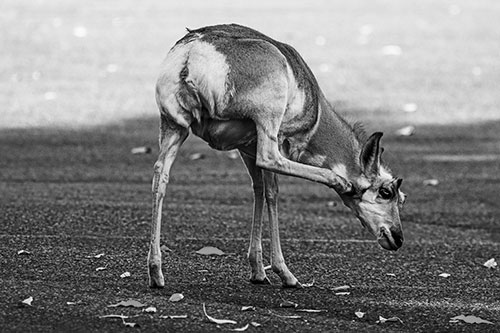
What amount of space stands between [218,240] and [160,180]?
2.00 metres

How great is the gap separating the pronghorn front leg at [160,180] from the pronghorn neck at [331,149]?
80 cm

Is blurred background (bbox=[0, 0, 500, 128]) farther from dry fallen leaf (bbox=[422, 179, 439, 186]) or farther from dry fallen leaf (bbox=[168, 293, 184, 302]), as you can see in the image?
dry fallen leaf (bbox=[168, 293, 184, 302])

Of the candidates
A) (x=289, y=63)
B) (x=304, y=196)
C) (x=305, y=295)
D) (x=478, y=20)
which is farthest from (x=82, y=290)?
(x=478, y=20)

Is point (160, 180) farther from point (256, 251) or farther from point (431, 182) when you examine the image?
point (431, 182)

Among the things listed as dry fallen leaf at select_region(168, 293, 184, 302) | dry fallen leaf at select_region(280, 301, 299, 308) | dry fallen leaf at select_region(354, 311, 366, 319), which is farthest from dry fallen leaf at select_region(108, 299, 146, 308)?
dry fallen leaf at select_region(354, 311, 366, 319)

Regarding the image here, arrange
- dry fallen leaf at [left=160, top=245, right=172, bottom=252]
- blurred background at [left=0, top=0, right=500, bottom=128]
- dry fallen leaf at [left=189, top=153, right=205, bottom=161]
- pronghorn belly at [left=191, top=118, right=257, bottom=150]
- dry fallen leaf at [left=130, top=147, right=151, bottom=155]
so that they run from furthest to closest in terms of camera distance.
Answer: blurred background at [left=0, top=0, right=500, bottom=128] → dry fallen leaf at [left=130, top=147, right=151, bottom=155] → dry fallen leaf at [left=189, top=153, right=205, bottom=161] → dry fallen leaf at [left=160, top=245, right=172, bottom=252] → pronghorn belly at [left=191, top=118, right=257, bottom=150]

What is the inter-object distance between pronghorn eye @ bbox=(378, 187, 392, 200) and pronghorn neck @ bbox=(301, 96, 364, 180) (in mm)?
165

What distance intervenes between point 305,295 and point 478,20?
15292 mm

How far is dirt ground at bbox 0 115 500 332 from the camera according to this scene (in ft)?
21.4

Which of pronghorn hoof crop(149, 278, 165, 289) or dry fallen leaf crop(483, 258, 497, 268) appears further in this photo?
dry fallen leaf crop(483, 258, 497, 268)

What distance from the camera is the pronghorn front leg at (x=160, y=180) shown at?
675 centimetres

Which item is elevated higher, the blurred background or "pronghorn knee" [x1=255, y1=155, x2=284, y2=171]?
"pronghorn knee" [x1=255, y1=155, x2=284, y2=171]

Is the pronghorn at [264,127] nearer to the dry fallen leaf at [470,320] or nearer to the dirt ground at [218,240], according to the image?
the dirt ground at [218,240]

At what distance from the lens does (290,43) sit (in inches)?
738
